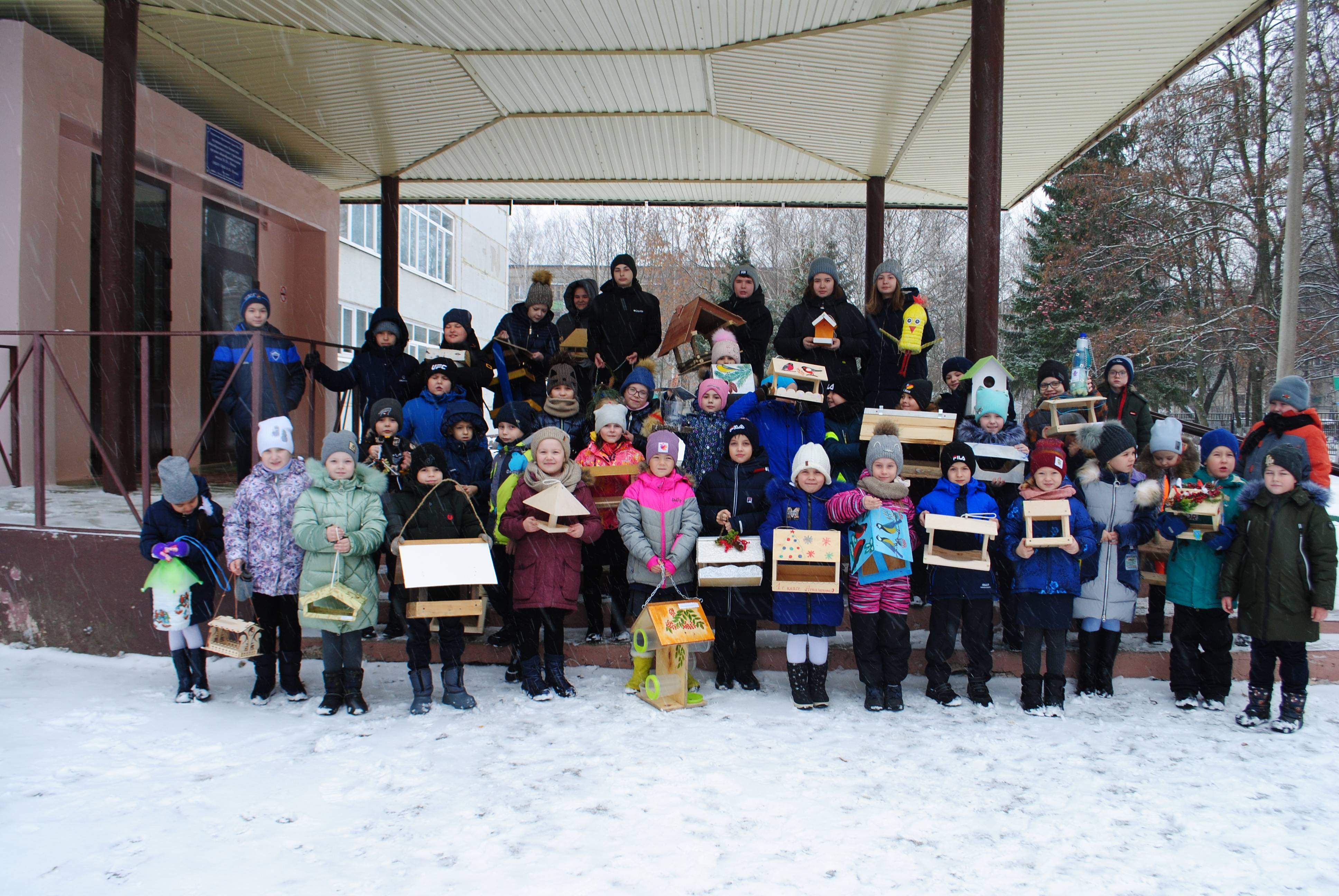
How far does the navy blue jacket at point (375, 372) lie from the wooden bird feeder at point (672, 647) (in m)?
3.08

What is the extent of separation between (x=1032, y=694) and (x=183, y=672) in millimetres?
4921

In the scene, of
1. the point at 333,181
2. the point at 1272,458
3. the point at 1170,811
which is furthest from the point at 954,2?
the point at 333,181

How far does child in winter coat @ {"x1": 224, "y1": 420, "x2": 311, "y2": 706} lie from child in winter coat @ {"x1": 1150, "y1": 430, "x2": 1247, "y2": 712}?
5140 mm

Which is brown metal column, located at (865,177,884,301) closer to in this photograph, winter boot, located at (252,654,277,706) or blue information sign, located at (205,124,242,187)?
blue information sign, located at (205,124,242,187)

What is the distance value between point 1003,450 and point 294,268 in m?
10.9

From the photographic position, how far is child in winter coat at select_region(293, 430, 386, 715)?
479 cm

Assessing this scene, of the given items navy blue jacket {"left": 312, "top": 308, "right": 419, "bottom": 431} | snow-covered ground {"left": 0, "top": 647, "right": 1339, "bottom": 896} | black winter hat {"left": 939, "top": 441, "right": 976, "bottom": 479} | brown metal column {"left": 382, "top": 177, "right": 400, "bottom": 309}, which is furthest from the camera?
brown metal column {"left": 382, "top": 177, "right": 400, "bottom": 309}

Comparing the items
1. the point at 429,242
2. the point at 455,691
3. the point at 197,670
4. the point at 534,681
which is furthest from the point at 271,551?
the point at 429,242

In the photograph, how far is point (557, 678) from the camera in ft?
16.8

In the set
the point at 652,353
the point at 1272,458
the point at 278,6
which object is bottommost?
the point at 1272,458

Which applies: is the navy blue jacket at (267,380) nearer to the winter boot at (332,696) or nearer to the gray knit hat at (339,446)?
the gray knit hat at (339,446)

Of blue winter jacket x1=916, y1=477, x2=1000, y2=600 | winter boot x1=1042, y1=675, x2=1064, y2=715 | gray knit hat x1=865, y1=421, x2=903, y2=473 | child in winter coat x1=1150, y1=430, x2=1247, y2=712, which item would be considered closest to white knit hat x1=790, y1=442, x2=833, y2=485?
gray knit hat x1=865, y1=421, x2=903, y2=473

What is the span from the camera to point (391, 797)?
3734 mm

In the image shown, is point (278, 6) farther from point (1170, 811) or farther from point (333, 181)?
point (1170, 811)
